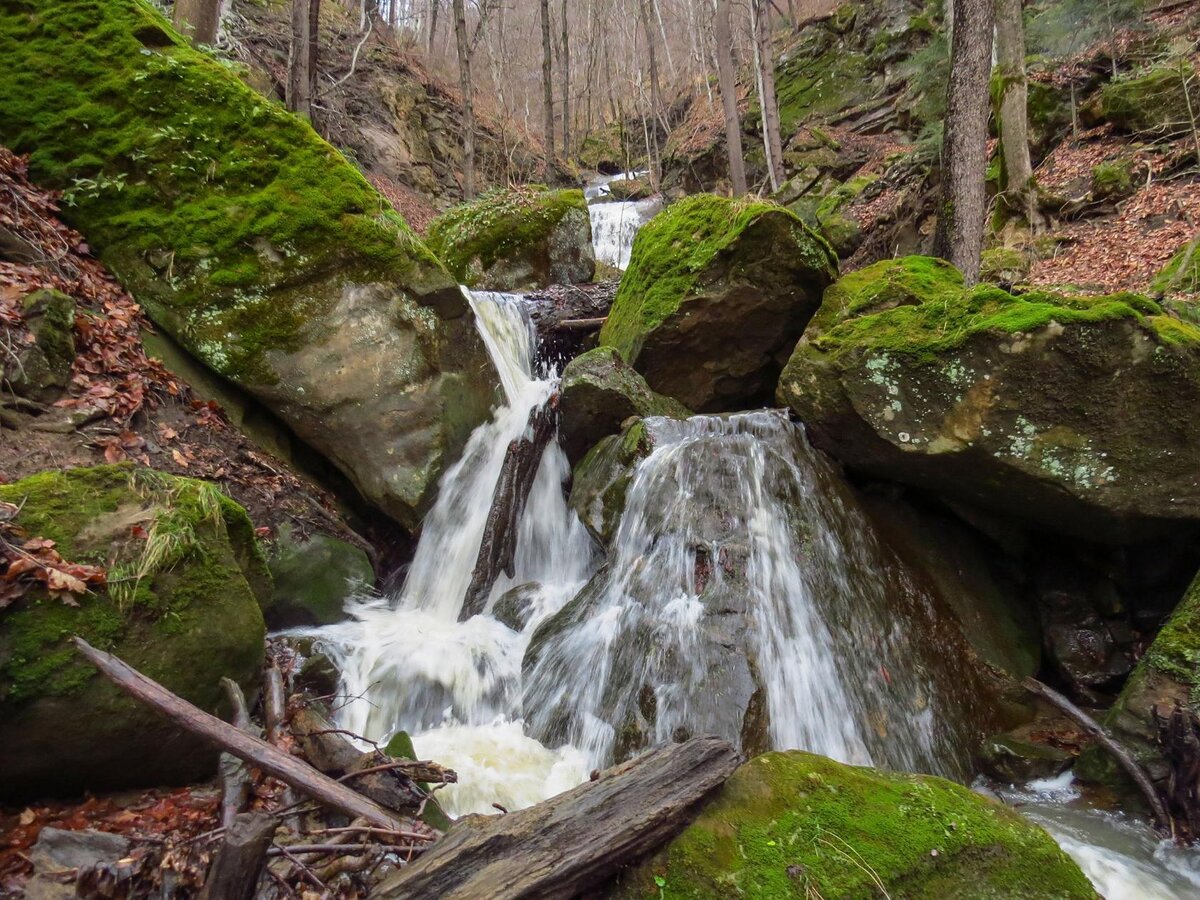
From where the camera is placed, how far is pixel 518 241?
11.7 m

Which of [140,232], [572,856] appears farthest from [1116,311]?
[140,232]

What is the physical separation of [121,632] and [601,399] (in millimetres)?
4589

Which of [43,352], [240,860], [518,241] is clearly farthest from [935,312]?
[518,241]

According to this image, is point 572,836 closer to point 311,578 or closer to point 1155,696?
point 1155,696

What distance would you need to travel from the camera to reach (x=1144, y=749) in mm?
3977

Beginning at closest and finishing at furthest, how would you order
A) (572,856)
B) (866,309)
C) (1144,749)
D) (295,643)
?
(572,856) → (1144,749) → (295,643) → (866,309)

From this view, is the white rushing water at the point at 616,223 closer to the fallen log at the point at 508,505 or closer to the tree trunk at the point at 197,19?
the tree trunk at the point at 197,19

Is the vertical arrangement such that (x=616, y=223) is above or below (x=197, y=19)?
above

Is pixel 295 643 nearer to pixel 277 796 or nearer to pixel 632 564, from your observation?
pixel 277 796

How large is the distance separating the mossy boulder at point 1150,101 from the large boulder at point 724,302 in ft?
23.1

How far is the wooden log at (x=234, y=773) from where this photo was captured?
9.70ft

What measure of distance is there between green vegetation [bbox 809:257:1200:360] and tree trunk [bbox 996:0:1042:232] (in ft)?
17.8

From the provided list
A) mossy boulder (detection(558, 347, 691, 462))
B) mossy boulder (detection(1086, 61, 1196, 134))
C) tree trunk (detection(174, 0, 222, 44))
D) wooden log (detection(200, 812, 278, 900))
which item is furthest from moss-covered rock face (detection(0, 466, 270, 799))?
mossy boulder (detection(1086, 61, 1196, 134))

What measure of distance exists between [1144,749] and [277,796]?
16.4 feet
